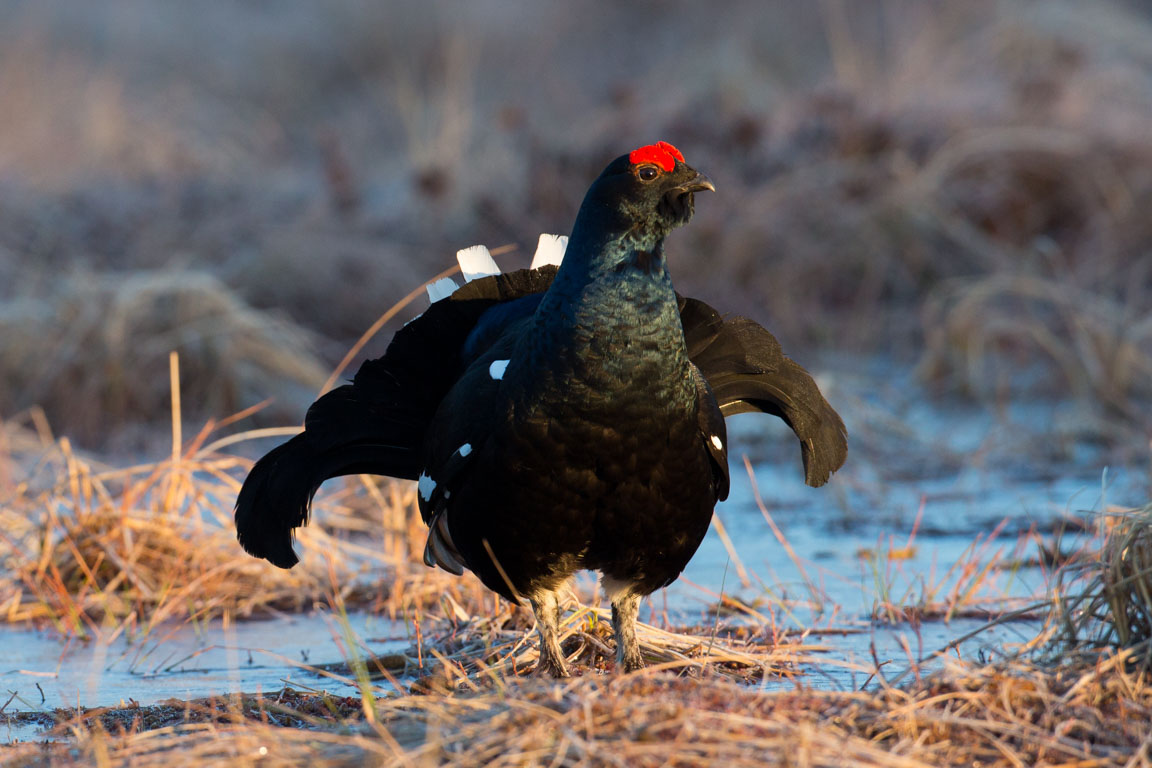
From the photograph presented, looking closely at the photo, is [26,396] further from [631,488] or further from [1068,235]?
[1068,235]

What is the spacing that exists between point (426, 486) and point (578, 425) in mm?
569

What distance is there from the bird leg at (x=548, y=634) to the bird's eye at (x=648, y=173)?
96cm

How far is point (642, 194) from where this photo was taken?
3160mm

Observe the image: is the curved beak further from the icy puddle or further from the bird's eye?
the icy puddle

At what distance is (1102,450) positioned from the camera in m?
5.99

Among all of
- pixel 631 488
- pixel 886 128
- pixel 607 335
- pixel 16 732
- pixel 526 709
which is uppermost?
pixel 886 128

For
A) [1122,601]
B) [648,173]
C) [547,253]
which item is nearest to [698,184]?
[648,173]

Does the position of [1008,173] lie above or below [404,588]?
above

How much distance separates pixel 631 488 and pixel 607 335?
322 millimetres

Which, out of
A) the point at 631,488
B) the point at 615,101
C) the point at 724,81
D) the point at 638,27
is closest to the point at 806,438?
the point at 631,488

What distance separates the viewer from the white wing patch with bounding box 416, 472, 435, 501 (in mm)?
3385

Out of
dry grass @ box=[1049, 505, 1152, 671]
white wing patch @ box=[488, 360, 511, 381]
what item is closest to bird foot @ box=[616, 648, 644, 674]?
white wing patch @ box=[488, 360, 511, 381]

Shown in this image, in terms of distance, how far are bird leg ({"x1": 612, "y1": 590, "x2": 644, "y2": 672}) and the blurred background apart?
10.4 feet

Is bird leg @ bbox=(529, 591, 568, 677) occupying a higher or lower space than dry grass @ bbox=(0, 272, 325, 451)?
lower
